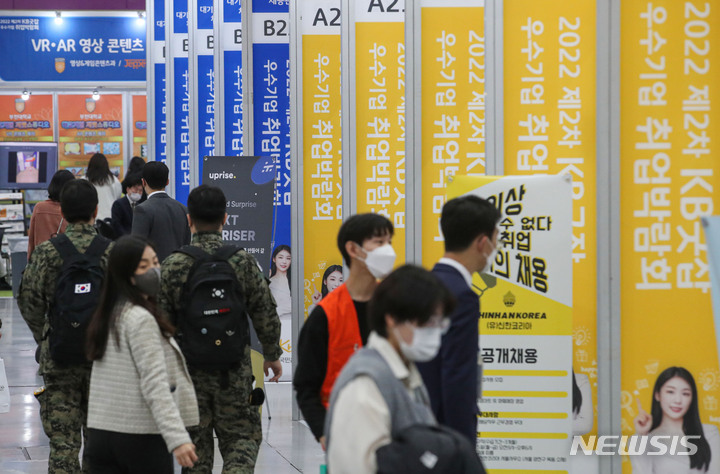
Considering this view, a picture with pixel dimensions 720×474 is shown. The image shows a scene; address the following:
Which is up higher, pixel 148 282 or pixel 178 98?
pixel 178 98

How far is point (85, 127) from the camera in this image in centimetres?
2411

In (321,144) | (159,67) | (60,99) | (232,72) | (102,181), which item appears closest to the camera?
(321,144)

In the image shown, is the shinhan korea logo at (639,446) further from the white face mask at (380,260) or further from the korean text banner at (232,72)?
the korean text banner at (232,72)

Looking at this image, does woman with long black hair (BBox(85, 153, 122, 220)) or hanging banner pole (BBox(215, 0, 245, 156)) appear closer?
woman with long black hair (BBox(85, 153, 122, 220))

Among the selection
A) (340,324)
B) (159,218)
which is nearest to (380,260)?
(340,324)

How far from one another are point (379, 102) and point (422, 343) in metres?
4.85

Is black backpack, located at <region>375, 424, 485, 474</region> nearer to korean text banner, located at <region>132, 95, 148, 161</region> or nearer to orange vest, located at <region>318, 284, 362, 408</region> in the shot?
orange vest, located at <region>318, 284, 362, 408</region>

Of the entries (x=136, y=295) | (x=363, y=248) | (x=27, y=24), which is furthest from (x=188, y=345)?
(x=27, y=24)

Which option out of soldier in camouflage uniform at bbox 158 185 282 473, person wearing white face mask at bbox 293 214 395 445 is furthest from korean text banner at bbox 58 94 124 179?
person wearing white face mask at bbox 293 214 395 445

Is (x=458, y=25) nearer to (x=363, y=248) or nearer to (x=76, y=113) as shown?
(x=363, y=248)

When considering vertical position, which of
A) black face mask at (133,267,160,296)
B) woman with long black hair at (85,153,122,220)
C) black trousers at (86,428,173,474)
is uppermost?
woman with long black hair at (85,153,122,220)

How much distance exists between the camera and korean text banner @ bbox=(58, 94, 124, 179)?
23984 mm

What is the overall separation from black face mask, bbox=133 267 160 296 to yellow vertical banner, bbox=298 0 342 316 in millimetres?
4035

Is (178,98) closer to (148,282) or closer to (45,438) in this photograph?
(45,438)
